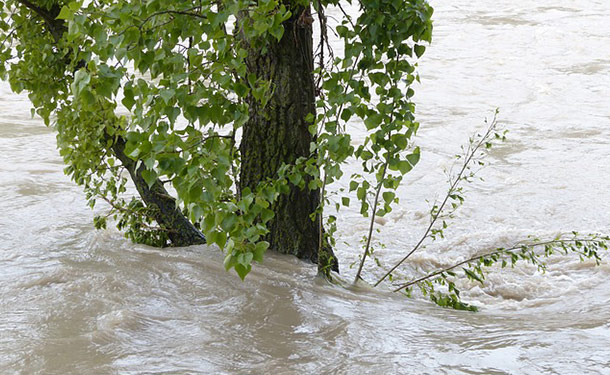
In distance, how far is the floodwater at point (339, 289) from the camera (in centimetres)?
337

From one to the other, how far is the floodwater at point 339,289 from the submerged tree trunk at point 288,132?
7.7 inches

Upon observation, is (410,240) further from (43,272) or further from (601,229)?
(43,272)

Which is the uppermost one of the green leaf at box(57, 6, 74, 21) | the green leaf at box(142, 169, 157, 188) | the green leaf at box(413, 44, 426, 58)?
the green leaf at box(413, 44, 426, 58)

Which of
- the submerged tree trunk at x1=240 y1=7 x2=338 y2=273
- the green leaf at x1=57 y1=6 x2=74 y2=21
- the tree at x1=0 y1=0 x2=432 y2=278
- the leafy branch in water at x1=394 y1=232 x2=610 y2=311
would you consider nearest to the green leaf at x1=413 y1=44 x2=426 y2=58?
the tree at x1=0 y1=0 x2=432 y2=278

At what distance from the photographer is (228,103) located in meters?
3.00

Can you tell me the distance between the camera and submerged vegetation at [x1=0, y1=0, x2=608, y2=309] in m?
2.80

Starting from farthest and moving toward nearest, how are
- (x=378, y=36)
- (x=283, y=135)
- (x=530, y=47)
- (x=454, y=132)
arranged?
(x=530, y=47)
(x=454, y=132)
(x=283, y=135)
(x=378, y=36)

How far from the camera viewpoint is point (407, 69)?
A: 377 cm

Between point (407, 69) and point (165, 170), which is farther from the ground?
point (407, 69)

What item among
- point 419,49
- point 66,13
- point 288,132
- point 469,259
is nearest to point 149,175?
point 66,13

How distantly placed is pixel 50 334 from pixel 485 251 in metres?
3.90

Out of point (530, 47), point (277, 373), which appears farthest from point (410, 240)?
point (530, 47)

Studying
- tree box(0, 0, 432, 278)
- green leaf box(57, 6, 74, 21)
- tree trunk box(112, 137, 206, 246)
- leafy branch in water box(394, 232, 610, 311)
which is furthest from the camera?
tree trunk box(112, 137, 206, 246)

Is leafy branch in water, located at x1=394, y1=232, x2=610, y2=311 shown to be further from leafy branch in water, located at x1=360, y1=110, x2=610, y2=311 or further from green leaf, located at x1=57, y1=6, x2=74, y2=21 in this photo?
green leaf, located at x1=57, y1=6, x2=74, y2=21
